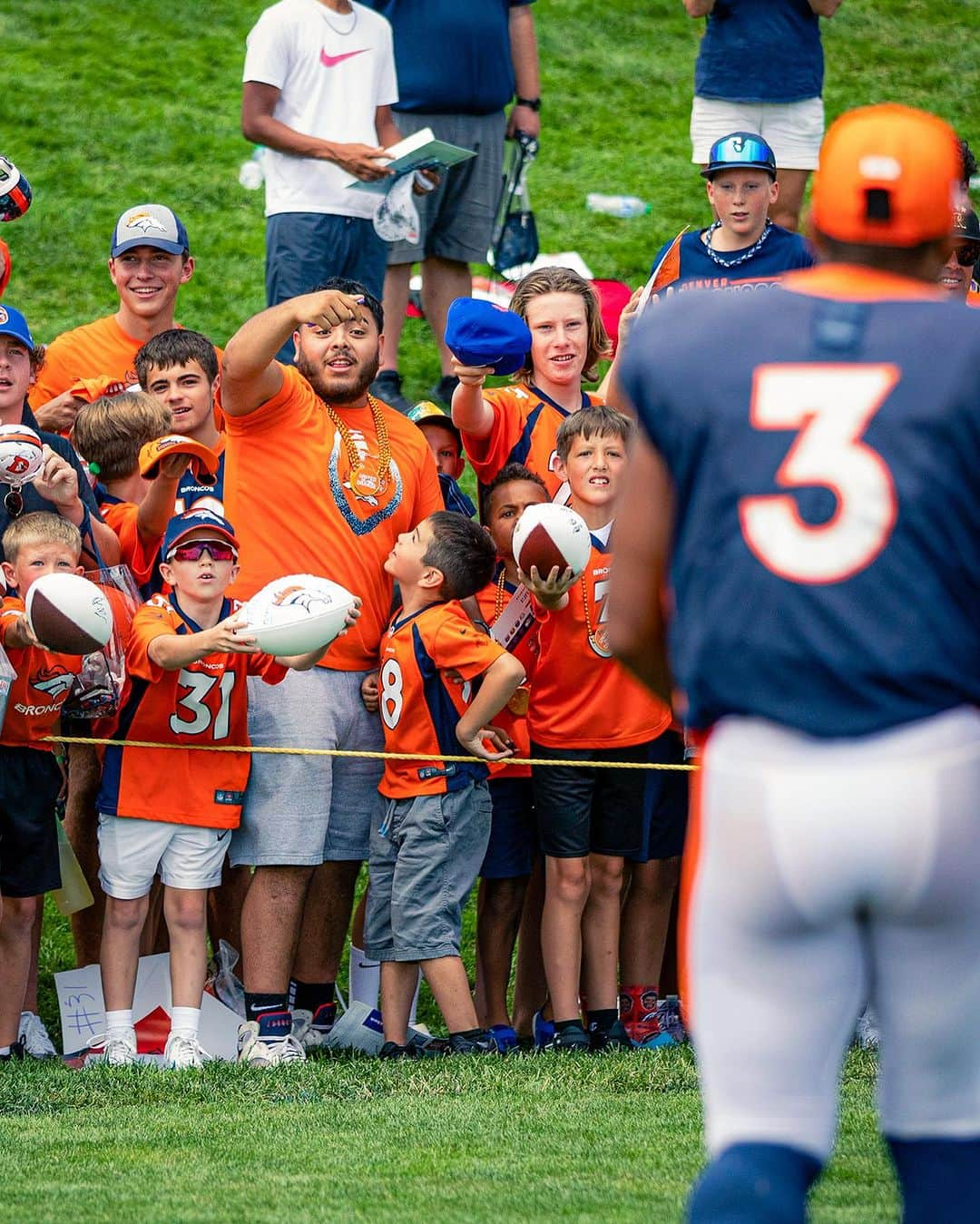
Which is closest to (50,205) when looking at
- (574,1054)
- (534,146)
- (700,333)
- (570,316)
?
(534,146)

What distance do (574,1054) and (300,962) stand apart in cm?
108

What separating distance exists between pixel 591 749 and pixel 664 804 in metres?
0.36

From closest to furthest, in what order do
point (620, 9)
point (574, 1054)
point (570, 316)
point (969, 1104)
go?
point (969, 1104), point (574, 1054), point (570, 316), point (620, 9)

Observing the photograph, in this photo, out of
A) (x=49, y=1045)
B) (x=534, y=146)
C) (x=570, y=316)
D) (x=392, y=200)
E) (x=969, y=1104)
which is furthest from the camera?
(x=534, y=146)

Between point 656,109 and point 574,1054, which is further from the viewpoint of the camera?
point 656,109

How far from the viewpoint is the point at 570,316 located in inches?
273

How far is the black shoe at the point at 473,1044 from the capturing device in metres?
6.00

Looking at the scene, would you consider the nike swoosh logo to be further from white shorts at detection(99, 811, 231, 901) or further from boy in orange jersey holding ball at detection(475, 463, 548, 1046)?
white shorts at detection(99, 811, 231, 901)

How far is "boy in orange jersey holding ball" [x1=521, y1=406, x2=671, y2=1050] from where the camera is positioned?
6270mm

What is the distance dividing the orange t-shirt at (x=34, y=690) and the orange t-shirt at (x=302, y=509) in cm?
68

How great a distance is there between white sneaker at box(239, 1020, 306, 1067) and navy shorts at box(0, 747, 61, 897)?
780 mm

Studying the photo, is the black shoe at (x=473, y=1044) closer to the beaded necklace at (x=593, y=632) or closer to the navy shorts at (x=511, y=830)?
the navy shorts at (x=511, y=830)

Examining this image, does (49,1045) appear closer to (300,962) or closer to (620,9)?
(300,962)

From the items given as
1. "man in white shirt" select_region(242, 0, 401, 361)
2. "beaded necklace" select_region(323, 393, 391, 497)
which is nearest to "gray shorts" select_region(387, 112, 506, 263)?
"man in white shirt" select_region(242, 0, 401, 361)
